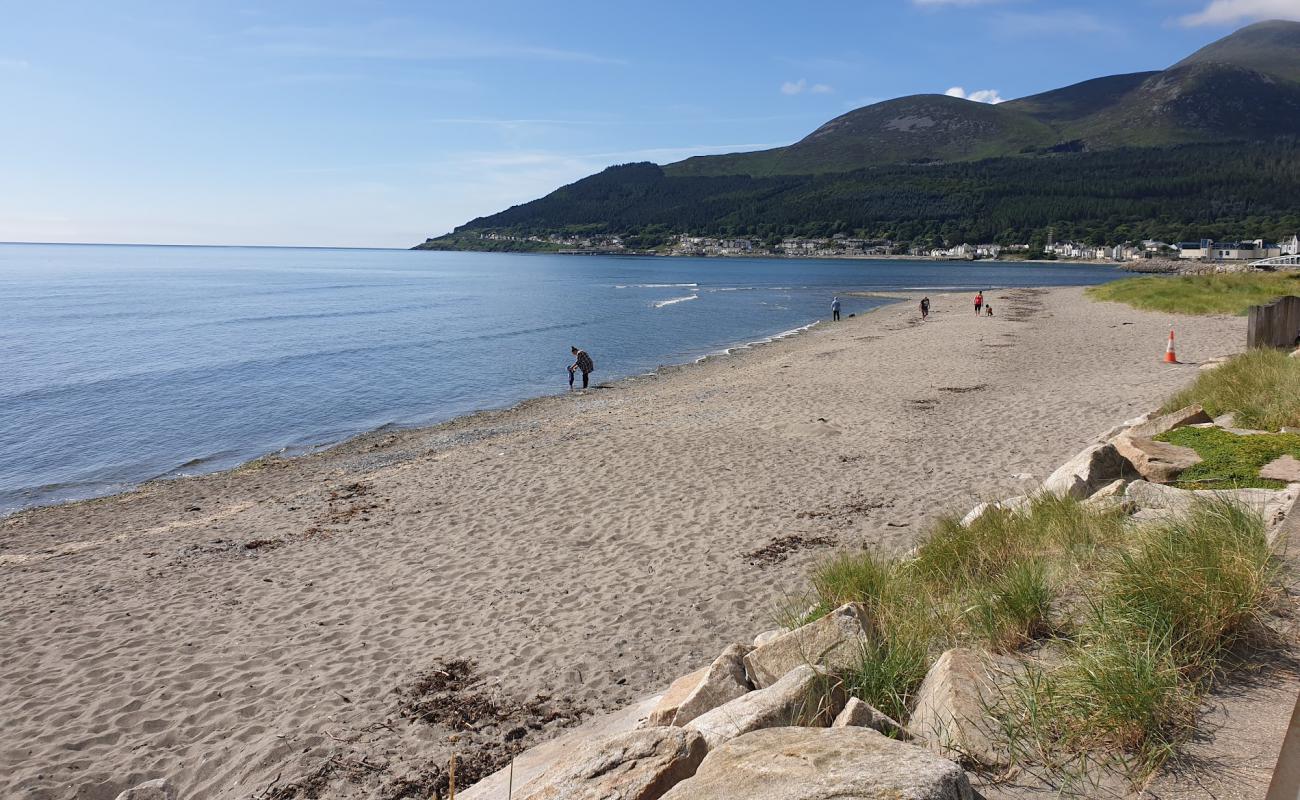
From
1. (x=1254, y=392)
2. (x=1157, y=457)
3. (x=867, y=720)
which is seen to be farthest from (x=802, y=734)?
(x=1254, y=392)

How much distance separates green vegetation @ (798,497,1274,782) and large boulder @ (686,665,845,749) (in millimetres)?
209

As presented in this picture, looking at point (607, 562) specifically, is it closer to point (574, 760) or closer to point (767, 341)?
point (574, 760)

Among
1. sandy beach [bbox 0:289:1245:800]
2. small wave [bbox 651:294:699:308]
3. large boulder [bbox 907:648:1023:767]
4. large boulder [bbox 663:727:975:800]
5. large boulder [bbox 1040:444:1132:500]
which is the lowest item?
sandy beach [bbox 0:289:1245:800]

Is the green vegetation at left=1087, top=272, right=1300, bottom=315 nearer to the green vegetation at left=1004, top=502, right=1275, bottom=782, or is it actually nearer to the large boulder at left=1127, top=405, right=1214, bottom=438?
the large boulder at left=1127, top=405, right=1214, bottom=438

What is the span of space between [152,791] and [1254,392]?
11.9 metres

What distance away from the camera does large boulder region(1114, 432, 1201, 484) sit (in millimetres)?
7270

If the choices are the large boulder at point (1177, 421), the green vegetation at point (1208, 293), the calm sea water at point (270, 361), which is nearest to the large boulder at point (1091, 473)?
the large boulder at point (1177, 421)

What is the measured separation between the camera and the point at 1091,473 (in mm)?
7766

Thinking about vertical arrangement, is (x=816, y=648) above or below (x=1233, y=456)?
below

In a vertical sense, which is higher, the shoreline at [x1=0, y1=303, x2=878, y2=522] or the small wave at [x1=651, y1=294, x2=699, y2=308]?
the small wave at [x1=651, y1=294, x2=699, y2=308]

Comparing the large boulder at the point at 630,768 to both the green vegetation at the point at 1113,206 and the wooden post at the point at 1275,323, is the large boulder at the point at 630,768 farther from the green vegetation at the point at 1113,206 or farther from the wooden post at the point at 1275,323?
the green vegetation at the point at 1113,206

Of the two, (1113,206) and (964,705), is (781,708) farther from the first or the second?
(1113,206)

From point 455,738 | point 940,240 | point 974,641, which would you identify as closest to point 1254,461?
point 974,641

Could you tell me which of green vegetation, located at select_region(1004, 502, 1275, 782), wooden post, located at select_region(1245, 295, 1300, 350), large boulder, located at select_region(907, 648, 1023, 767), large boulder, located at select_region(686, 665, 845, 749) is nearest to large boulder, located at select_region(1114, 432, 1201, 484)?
green vegetation, located at select_region(1004, 502, 1275, 782)
